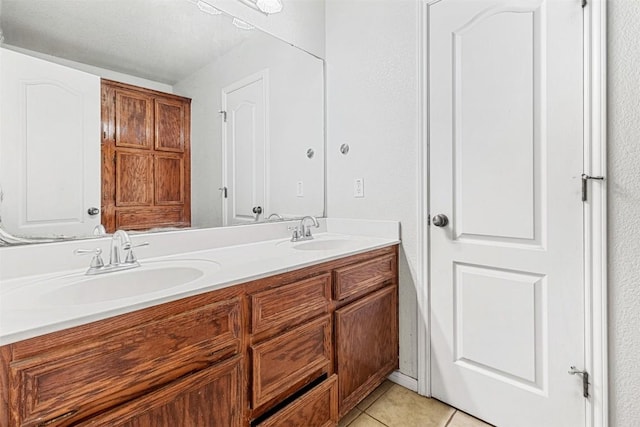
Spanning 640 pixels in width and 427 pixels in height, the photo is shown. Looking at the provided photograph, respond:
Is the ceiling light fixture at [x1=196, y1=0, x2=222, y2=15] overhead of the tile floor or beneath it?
overhead

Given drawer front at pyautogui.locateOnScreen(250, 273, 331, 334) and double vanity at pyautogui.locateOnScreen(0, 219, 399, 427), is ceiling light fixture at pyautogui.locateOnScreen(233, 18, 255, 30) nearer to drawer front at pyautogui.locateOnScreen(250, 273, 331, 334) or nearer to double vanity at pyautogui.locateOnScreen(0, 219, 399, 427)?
double vanity at pyautogui.locateOnScreen(0, 219, 399, 427)

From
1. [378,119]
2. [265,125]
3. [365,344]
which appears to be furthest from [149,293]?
[378,119]

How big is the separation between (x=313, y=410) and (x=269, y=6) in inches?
80.3

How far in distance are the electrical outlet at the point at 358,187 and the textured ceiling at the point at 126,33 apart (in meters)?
0.99

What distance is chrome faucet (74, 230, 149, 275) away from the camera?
1.10 metres

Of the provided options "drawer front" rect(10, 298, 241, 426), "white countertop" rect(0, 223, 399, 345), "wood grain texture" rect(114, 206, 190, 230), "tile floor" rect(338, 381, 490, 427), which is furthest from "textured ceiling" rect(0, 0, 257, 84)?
"tile floor" rect(338, 381, 490, 427)

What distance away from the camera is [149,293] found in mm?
861

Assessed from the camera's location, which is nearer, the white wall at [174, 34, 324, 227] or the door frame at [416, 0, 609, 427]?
the door frame at [416, 0, 609, 427]

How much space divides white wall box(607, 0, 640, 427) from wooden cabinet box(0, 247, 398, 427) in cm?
92

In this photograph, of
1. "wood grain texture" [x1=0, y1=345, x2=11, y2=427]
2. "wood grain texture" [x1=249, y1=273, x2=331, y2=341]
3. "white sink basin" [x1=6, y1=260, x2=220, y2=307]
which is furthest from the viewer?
"wood grain texture" [x1=249, y1=273, x2=331, y2=341]

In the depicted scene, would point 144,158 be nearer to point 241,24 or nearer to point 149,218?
point 149,218

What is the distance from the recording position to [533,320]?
1.39m

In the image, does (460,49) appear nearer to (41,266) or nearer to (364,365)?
(364,365)

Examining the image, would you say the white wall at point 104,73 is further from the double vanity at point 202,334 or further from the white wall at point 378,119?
the white wall at point 378,119
